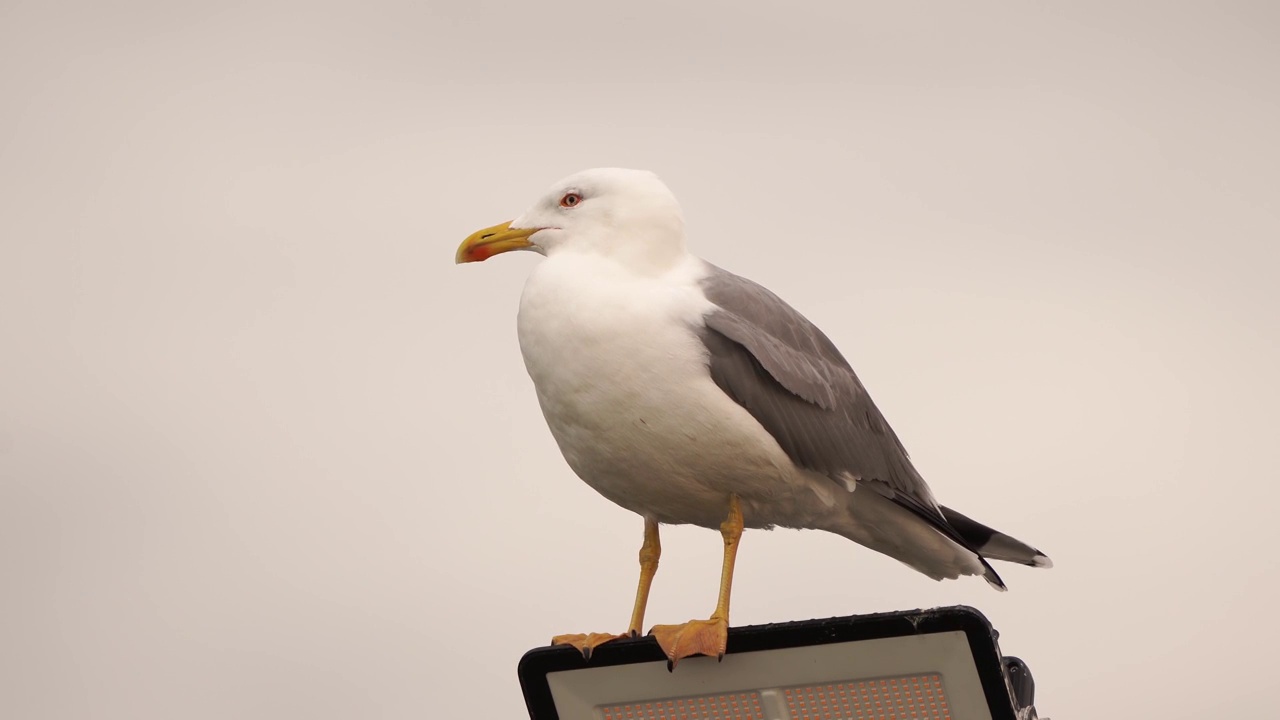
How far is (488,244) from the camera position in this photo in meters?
6.33

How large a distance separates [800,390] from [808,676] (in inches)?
71.0

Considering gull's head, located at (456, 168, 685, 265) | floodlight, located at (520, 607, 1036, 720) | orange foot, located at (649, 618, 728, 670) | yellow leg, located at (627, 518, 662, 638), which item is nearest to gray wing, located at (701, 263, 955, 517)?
gull's head, located at (456, 168, 685, 265)

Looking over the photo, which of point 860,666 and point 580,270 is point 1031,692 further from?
point 580,270

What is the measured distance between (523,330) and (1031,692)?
2.31 m

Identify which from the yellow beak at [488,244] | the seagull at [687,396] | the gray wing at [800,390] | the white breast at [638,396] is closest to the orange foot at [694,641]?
the seagull at [687,396]

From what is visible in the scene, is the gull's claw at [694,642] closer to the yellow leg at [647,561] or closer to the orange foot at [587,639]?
the orange foot at [587,639]

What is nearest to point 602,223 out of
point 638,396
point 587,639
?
point 638,396

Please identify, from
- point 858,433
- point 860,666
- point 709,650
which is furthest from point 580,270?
point 860,666

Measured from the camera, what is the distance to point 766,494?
229 inches

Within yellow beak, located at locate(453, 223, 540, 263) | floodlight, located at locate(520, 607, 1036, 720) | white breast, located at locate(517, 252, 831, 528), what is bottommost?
floodlight, located at locate(520, 607, 1036, 720)

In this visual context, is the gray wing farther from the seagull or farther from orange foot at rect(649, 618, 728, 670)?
orange foot at rect(649, 618, 728, 670)

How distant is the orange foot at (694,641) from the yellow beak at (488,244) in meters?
2.16

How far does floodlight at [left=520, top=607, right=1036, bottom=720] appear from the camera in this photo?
13.3ft

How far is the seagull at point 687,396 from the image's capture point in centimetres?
545
